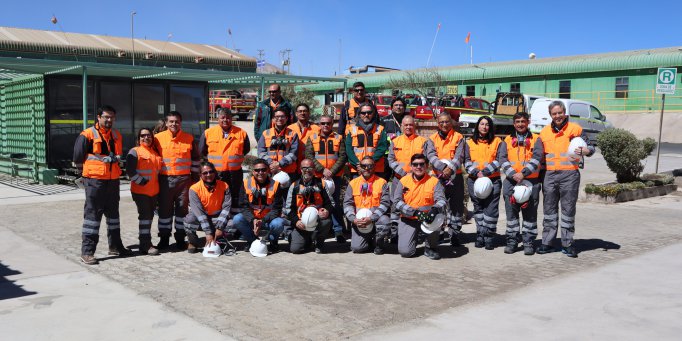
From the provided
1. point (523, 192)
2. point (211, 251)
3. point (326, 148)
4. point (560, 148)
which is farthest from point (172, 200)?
point (560, 148)

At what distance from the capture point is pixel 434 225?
7.80m

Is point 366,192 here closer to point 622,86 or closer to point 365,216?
point 365,216

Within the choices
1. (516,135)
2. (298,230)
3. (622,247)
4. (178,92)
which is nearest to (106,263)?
(298,230)

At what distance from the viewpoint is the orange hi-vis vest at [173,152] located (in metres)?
8.01

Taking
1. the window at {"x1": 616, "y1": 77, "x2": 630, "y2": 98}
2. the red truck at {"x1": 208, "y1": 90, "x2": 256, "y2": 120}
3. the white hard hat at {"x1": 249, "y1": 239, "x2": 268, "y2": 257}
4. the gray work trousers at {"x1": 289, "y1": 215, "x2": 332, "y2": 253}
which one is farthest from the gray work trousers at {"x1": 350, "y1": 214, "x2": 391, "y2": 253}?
the red truck at {"x1": 208, "y1": 90, "x2": 256, "y2": 120}

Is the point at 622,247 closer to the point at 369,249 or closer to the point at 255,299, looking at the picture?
the point at 369,249

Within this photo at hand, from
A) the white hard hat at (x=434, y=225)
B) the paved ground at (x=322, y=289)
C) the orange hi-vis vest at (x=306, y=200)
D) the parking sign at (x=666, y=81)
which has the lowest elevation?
the paved ground at (x=322, y=289)

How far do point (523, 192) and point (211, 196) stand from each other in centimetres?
405

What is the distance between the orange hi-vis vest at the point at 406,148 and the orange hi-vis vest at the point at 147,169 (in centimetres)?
321

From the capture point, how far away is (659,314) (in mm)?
5582

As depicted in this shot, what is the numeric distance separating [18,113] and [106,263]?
36.6 feet

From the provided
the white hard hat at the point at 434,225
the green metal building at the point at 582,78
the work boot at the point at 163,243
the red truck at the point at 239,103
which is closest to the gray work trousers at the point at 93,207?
the work boot at the point at 163,243

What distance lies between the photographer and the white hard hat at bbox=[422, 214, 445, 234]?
7803 mm

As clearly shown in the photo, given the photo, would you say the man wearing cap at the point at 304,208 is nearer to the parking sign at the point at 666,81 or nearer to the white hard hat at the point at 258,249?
the white hard hat at the point at 258,249
